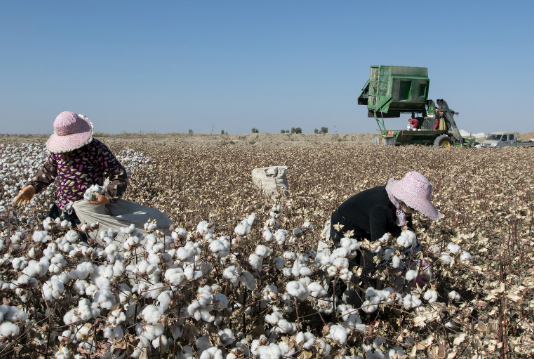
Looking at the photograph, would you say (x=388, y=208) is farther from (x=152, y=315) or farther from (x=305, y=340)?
(x=152, y=315)

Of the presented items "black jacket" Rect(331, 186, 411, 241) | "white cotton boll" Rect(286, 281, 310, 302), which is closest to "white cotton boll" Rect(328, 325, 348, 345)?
"white cotton boll" Rect(286, 281, 310, 302)

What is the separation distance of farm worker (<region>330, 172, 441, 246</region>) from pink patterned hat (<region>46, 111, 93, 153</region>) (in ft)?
6.67

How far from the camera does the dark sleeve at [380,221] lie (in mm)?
2799

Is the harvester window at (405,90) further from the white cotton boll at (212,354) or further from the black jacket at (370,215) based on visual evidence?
the white cotton boll at (212,354)

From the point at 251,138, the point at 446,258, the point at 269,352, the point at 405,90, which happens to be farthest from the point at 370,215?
the point at 251,138

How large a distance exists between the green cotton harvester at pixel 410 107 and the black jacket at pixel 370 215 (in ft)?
54.0

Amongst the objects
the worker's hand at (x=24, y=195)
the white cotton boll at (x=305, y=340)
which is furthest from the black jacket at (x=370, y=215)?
the worker's hand at (x=24, y=195)

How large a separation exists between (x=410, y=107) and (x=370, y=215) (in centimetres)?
1798

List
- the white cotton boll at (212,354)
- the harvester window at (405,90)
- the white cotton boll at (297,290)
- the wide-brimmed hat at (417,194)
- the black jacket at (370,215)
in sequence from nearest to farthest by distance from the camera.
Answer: the white cotton boll at (212,354) → the white cotton boll at (297,290) → the wide-brimmed hat at (417,194) → the black jacket at (370,215) → the harvester window at (405,90)

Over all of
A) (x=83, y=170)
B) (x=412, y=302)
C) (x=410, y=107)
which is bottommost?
(x=412, y=302)

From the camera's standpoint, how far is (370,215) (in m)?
2.90

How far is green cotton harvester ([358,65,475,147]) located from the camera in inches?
736

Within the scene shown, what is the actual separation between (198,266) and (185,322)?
242 mm

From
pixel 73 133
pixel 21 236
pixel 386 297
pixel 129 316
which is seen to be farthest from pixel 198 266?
pixel 73 133
